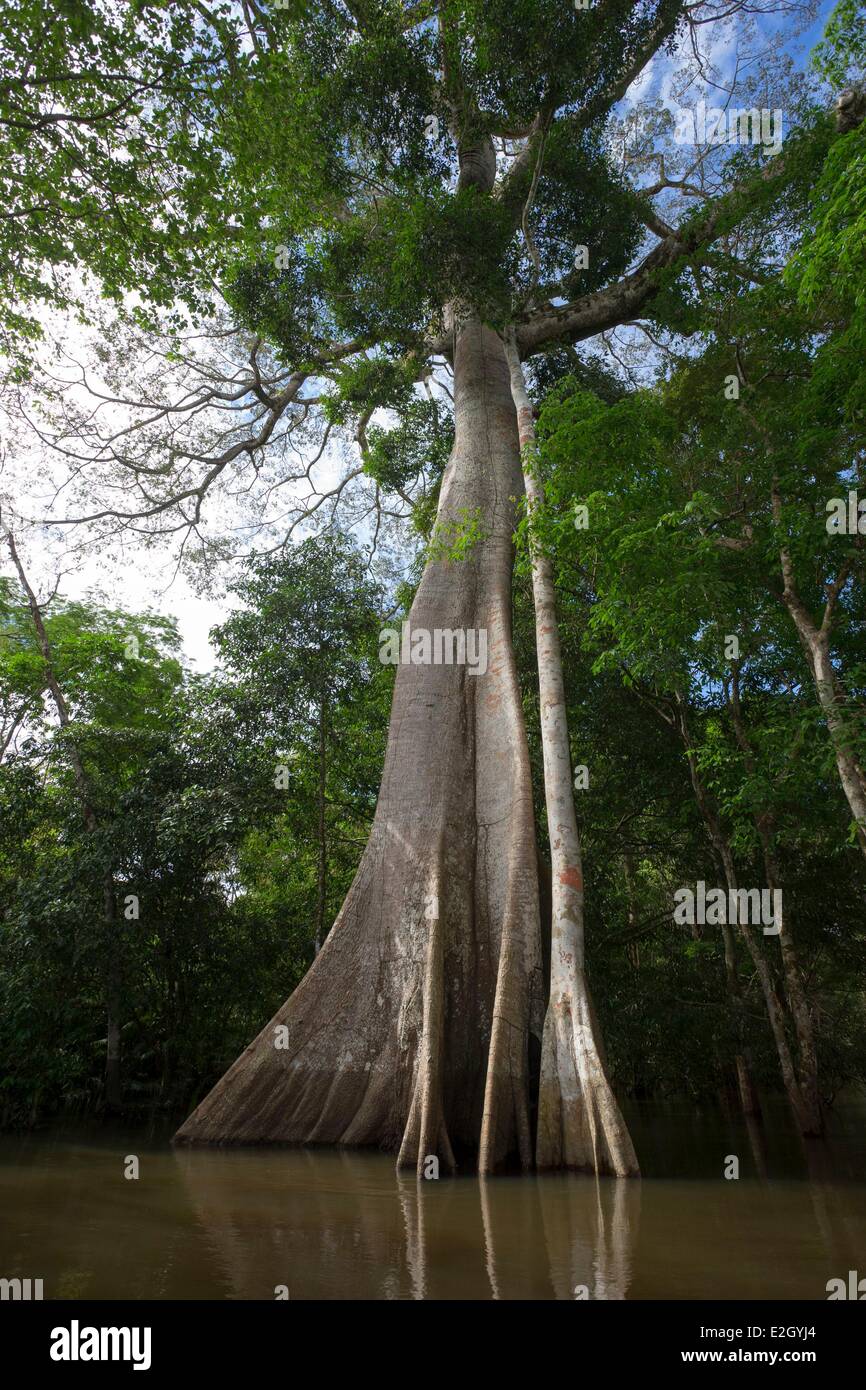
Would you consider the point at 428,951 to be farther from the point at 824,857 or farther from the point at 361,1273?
the point at 824,857

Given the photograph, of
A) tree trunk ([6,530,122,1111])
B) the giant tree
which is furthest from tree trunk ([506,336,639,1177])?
tree trunk ([6,530,122,1111])

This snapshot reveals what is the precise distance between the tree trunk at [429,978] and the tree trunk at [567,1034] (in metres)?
0.29

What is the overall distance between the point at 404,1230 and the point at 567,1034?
6.99 ft

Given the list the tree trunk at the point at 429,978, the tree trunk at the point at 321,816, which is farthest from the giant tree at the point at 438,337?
the tree trunk at the point at 321,816

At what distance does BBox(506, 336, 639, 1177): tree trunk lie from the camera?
5.07 meters

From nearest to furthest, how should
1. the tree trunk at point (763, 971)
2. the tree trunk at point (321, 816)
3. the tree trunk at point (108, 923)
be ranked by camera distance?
1. the tree trunk at point (763, 971)
2. the tree trunk at point (108, 923)
3. the tree trunk at point (321, 816)

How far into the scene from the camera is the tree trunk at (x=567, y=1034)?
16.6ft

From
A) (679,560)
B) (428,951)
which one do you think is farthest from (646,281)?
(428,951)

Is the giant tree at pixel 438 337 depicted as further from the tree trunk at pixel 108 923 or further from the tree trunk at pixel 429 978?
the tree trunk at pixel 108 923

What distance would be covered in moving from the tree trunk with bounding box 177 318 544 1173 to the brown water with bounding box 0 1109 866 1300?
1.15 feet

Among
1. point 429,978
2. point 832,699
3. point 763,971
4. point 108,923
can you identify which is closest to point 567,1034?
point 429,978

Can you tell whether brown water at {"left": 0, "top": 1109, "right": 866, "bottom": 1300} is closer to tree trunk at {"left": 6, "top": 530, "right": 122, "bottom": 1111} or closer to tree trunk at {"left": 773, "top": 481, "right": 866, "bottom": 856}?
tree trunk at {"left": 773, "top": 481, "right": 866, "bottom": 856}
